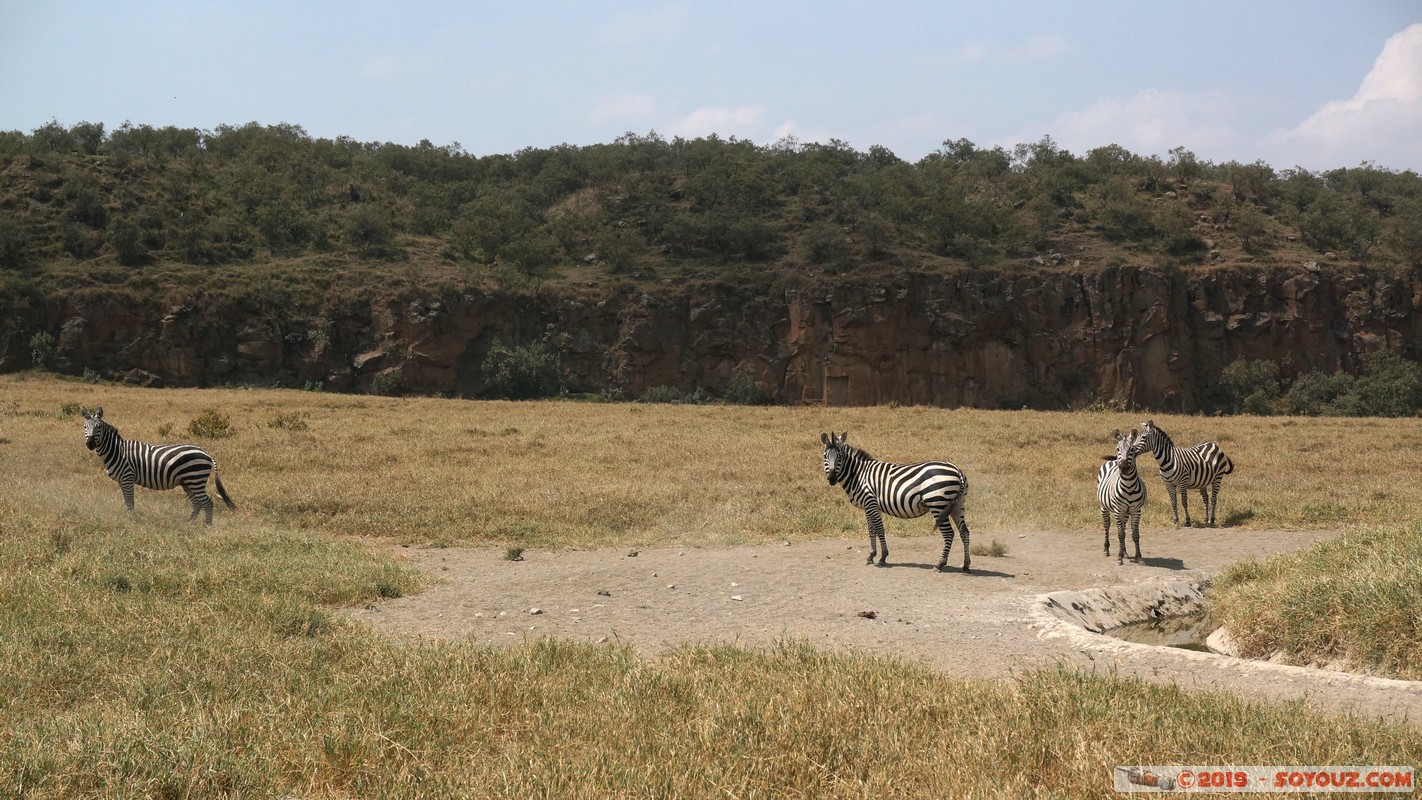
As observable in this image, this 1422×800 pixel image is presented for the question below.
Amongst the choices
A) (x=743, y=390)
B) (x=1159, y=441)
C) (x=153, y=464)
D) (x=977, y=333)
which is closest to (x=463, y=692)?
(x=153, y=464)

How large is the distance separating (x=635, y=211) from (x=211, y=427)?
50.7 m

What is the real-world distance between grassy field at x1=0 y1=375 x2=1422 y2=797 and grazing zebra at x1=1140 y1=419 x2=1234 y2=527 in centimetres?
58

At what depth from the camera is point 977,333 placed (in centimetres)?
6481

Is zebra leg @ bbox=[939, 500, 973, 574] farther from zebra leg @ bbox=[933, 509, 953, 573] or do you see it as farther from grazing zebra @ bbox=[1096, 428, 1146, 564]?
grazing zebra @ bbox=[1096, 428, 1146, 564]

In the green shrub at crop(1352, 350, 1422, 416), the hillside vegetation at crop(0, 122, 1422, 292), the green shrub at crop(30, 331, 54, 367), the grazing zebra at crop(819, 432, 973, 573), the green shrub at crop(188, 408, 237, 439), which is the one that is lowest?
the green shrub at crop(188, 408, 237, 439)

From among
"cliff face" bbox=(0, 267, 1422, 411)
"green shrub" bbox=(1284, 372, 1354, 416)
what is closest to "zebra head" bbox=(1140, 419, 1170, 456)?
"green shrub" bbox=(1284, 372, 1354, 416)

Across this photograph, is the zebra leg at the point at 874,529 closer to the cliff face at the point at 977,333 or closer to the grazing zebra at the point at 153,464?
the grazing zebra at the point at 153,464

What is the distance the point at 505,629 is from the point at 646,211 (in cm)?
6517

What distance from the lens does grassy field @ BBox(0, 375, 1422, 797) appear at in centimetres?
530

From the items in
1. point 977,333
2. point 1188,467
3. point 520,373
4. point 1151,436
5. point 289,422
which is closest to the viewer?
point 1151,436

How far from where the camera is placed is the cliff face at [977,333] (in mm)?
62250

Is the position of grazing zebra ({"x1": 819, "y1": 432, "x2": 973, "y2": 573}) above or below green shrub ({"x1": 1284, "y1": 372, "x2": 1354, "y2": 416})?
below

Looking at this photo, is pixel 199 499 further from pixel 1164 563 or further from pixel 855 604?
pixel 1164 563

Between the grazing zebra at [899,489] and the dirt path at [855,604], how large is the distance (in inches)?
21.3
